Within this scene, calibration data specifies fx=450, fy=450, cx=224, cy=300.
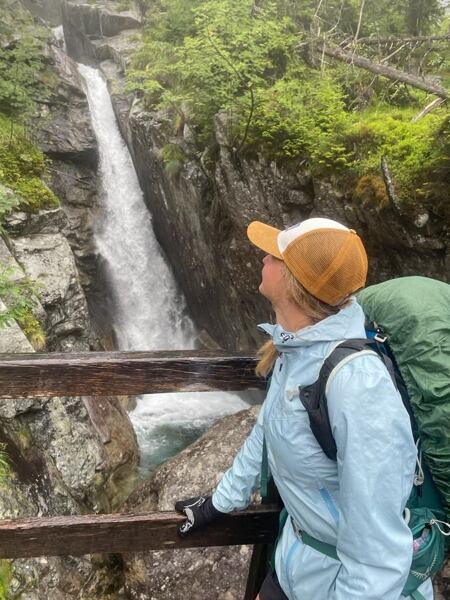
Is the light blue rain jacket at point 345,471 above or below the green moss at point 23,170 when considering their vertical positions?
above

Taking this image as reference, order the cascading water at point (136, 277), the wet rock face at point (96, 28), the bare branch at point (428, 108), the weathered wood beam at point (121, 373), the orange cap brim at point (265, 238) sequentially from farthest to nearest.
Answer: the wet rock face at point (96, 28) → the cascading water at point (136, 277) → the bare branch at point (428, 108) → the weathered wood beam at point (121, 373) → the orange cap brim at point (265, 238)

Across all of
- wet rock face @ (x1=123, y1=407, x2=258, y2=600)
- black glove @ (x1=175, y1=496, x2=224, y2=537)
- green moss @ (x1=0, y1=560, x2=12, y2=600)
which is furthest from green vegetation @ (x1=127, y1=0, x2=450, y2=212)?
green moss @ (x1=0, y1=560, x2=12, y2=600)

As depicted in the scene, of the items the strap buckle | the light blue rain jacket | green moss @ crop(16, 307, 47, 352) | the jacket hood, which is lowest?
green moss @ crop(16, 307, 47, 352)

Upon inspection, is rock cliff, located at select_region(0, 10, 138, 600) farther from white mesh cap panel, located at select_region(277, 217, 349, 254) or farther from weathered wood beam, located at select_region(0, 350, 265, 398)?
white mesh cap panel, located at select_region(277, 217, 349, 254)

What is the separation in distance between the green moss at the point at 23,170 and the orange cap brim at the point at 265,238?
9579 mm

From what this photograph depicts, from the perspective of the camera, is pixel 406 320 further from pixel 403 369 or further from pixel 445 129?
pixel 445 129

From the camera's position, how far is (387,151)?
6.62m

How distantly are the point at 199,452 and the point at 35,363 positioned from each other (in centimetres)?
446

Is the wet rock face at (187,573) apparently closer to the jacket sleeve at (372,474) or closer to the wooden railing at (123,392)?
the wooden railing at (123,392)

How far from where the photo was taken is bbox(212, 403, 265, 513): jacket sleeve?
229 centimetres

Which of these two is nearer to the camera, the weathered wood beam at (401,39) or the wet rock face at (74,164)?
the weathered wood beam at (401,39)

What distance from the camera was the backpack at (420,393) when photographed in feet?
5.31

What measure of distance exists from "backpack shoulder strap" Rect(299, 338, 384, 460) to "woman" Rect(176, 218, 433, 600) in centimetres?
4

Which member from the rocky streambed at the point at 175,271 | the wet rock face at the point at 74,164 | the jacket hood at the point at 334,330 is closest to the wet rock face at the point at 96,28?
the rocky streambed at the point at 175,271
